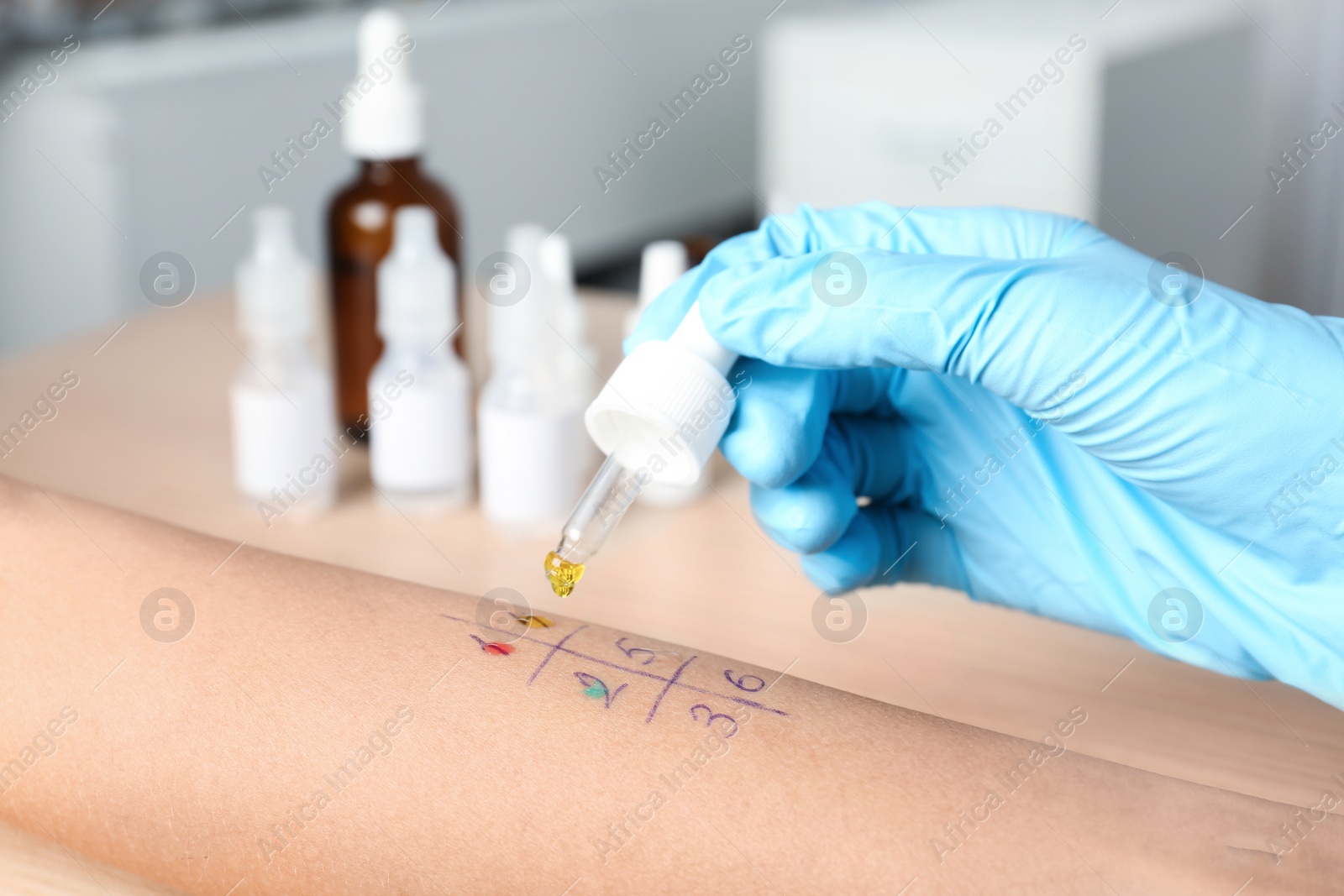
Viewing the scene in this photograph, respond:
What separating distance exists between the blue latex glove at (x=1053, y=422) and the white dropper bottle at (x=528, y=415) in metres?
0.22

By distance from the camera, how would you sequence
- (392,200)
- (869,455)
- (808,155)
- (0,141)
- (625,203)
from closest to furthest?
1. (869,455)
2. (392,200)
3. (0,141)
4. (808,155)
5. (625,203)

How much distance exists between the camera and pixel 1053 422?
2.38 feet

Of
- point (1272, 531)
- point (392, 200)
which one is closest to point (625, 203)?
point (392, 200)

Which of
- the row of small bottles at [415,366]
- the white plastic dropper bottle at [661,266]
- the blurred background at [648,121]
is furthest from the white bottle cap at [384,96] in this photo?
the blurred background at [648,121]

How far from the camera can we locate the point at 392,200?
3.55 ft

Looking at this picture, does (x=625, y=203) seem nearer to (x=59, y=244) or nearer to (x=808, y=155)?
(x=808, y=155)

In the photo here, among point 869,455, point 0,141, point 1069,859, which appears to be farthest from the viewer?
point 0,141

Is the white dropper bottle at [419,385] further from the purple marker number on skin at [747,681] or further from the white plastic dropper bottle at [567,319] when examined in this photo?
the purple marker number on skin at [747,681]

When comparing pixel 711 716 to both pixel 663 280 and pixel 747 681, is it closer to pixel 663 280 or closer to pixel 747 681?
pixel 747 681

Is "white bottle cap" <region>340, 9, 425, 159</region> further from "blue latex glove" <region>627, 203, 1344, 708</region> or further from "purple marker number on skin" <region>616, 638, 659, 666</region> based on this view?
"purple marker number on skin" <region>616, 638, 659, 666</region>

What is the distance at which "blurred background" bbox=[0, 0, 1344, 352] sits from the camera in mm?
1928

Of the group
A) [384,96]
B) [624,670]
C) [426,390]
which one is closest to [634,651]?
[624,670]

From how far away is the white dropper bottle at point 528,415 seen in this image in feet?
3.19

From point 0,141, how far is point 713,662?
174 centimetres
